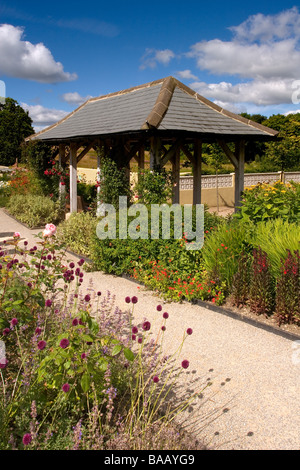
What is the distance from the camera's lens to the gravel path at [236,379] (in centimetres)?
306

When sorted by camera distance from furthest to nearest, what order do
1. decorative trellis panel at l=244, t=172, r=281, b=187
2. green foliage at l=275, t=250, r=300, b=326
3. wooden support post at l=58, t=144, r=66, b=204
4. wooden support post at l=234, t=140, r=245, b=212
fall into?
decorative trellis panel at l=244, t=172, r=281, b=187 → wooden support post at l=58, t=144, r=66, b=204 → wooden support post at l=234, t=140, r=245, b=212 → green foliage at l=275, t=250, r=300, b=326

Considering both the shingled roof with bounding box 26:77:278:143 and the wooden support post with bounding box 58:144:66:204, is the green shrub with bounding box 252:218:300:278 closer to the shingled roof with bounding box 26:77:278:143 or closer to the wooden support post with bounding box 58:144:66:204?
the shingled roof with bounding box 26:77:278:143

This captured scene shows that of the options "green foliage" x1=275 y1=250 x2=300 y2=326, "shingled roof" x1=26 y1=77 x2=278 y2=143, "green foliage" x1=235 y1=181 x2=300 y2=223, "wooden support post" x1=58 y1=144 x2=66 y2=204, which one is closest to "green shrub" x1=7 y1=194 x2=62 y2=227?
"wooden support post" x1=58 y1=144 x2=66 y2=204

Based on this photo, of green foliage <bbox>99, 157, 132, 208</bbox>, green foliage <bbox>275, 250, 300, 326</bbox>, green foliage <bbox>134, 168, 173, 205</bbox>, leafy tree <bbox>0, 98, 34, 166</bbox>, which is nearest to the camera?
green foliage <bbox>275, 250, 300, 326</bbox>

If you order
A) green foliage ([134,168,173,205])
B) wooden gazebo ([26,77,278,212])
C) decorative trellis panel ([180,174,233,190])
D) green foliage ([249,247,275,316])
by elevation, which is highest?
wooden gazebo ([26,77,278,212])

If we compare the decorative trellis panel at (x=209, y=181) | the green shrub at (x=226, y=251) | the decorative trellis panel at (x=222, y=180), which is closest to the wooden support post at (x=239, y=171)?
the green shrub at (x=226, y=251)

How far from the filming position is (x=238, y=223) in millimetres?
6816

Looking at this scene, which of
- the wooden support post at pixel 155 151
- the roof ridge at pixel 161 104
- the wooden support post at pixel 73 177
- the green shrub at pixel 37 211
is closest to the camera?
the roof ridge at pixel 161 104

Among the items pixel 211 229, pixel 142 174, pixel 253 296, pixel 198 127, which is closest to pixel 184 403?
pixel 253 296

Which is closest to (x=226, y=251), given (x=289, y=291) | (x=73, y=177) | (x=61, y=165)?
(x=289, y=291)

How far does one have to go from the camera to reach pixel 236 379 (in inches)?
150

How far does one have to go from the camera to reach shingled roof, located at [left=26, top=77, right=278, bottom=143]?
9492 mm

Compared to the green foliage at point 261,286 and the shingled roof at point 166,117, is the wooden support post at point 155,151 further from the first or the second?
the green foliage at point 261,286

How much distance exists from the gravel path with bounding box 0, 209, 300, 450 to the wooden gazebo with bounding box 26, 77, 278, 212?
16.4 ft
